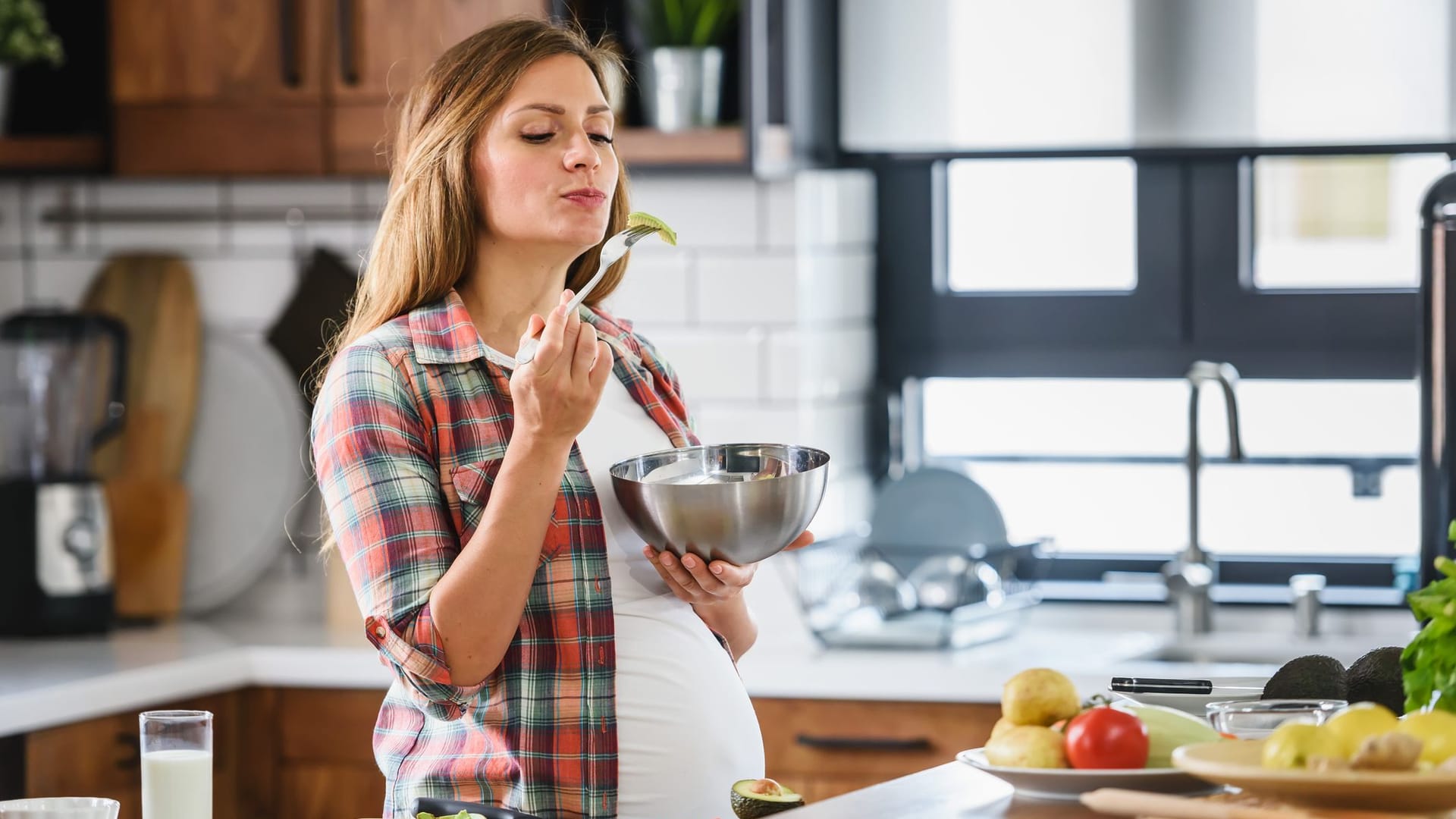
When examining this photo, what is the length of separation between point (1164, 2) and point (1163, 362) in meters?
0.64

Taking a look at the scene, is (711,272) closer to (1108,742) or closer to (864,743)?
(864,743)

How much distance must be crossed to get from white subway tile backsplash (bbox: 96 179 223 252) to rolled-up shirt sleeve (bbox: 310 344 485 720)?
5.87 feet

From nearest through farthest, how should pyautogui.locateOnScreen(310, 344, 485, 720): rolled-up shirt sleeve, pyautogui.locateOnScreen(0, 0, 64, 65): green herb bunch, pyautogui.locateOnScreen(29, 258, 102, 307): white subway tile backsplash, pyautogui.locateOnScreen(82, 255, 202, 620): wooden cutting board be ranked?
pyautogui.locateOnScreen(310, 344, 485, 720): rolled-up shirt sleeve → pyautogui.locateOnScreen(0, 0, 64, 65): green herb bunch → pyautogui.locateOnScreen(82, 255, 202, 620): wooden cutting board → pyautogui.locateOnScreen(29, 258, 102, 307): white subway tile backsplash

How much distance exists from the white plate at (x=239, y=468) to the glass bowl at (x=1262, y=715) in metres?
2.30

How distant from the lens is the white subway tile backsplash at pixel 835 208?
121 inches

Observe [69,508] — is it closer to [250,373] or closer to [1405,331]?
[250,373]

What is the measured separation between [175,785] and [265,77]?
1887 millimetres

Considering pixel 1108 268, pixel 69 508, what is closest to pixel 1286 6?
pixel 1108 268

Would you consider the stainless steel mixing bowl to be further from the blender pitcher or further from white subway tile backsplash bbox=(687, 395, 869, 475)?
the blender pitcher

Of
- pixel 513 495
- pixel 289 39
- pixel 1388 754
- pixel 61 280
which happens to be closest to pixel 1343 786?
pixel 1388 754

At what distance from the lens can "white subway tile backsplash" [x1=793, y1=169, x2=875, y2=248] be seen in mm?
3064

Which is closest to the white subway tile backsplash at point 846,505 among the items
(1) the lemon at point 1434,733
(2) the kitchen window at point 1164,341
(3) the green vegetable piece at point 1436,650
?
(2) the kitchen window at point 1164,341

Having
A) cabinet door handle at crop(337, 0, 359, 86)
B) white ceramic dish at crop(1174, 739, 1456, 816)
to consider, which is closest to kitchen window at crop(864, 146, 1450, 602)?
cabinet door handle at crop(337, 0, 359, 86)

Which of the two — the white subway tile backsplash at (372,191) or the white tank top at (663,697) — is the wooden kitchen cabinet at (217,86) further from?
the white tank top at (663,697)
